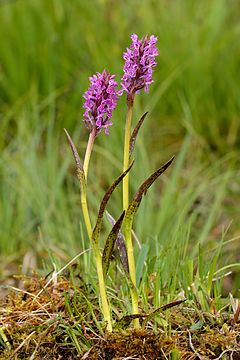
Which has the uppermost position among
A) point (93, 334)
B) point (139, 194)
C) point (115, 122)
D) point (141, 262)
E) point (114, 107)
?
point (115, 122)

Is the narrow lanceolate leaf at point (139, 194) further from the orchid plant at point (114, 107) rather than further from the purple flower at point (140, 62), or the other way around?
the purple flower at point (140, 62)

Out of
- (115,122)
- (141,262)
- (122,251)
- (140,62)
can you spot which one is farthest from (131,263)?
(115,122)

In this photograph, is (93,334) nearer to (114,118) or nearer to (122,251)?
(122,251)

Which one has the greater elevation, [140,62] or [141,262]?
[140,62]

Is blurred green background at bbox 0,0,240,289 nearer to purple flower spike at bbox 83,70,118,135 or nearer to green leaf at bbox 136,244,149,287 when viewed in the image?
green leaf at bbox 136,244,149,287

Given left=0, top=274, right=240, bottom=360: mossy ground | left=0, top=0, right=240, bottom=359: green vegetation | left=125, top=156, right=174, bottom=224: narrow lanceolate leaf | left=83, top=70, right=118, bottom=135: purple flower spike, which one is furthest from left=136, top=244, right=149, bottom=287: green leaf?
left=0, top=0, right=240, bottom=359: green vegetation

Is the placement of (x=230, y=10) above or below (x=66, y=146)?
above

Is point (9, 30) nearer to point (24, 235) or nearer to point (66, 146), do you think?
point (66, 146)

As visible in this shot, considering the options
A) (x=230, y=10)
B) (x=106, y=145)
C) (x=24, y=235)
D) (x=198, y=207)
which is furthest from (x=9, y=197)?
(x=230, y=10)
